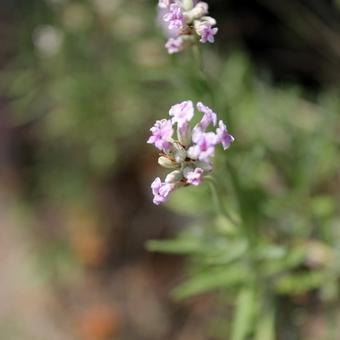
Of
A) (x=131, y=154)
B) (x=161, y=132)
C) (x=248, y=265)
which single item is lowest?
(x=131, y=154)

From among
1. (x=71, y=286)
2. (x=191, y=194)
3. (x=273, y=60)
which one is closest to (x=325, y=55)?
(x=273, y=60)

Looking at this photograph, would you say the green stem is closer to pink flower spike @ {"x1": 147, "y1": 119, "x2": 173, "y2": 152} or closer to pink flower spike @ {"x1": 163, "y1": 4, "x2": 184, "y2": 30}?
pink flower spike @ {"x1": 163, "y1": 4, "x2": 184, "y2": 30}

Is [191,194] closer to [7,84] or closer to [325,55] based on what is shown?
[325,55]

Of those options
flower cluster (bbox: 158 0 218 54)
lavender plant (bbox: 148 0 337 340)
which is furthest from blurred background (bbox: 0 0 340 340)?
flower cluster (bbox: 158 0 218 54)

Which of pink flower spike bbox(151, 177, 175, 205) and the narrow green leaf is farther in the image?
the narrow green leaf

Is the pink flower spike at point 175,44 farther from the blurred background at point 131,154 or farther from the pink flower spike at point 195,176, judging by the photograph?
the pink flower spike at point 195,176

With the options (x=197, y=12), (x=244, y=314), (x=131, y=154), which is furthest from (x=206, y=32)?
(x=131, y=154)

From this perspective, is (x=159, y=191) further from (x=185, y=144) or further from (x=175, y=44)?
(x=175, y=44)
